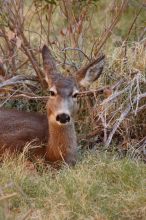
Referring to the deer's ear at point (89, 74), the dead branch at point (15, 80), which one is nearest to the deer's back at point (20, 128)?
the dead branch at point (15, 80)

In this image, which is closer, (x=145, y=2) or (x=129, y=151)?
(x=129, y=151)

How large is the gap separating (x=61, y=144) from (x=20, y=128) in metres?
0.52

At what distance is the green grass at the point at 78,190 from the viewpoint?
6.01 metres

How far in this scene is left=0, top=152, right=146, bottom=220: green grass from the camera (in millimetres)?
6008

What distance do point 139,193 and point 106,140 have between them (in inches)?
69.4

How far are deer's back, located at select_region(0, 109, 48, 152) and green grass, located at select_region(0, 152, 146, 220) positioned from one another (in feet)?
1.67

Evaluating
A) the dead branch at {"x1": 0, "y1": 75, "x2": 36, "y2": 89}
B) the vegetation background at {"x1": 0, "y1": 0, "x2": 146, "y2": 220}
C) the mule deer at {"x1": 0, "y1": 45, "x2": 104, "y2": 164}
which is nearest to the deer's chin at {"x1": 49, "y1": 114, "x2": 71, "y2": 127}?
the mule deer at {"x1": 0, "y1": 45, "x2": 104, "y2": 164}

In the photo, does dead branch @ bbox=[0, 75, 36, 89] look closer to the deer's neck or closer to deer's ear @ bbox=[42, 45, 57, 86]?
deer's ear @ bbox=[42, 45, 57, 86]

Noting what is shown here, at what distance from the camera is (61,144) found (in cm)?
772

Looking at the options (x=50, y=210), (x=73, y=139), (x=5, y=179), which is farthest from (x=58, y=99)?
(x=50, y=210)

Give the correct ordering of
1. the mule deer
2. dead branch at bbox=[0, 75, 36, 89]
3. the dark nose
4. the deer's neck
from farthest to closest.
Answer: dead branch at bbox=[0, 75, 36, 89]
the deer's neck
the mule deer
the dark nose

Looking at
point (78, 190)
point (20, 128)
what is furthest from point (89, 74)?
point (78, 190)

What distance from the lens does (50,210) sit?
611cm

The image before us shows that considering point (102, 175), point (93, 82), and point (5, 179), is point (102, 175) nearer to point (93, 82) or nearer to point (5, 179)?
point (5, 179)
